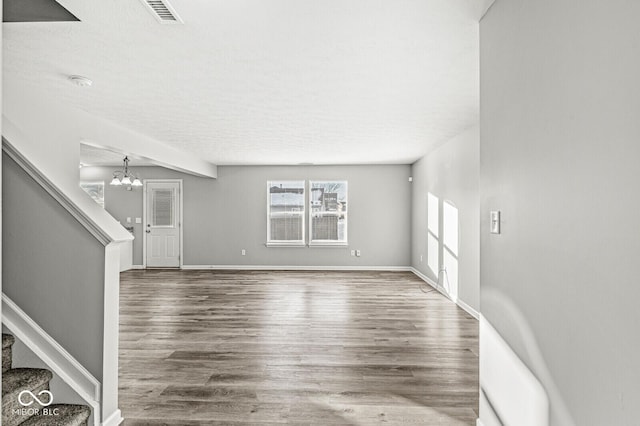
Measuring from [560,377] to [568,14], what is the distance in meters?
1.34

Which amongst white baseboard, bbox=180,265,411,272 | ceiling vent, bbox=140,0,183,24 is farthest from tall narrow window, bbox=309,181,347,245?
ceiling vent, bbox=140,0,183,24

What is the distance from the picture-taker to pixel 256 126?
4871 millimetres

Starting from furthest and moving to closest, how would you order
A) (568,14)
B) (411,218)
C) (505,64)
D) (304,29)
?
(411,218) → (304,29) → (505,64) → (568,14)

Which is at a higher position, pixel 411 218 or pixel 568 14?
pixel 568 14

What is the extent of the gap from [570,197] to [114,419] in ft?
8.77

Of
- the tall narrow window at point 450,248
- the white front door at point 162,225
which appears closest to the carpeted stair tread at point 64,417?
the tall narrow window at point 450,248

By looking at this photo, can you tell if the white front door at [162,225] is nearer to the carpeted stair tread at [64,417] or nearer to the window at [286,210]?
the window at [286,210]

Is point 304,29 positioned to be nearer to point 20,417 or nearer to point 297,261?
point 20,417

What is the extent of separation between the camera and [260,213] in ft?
29.2

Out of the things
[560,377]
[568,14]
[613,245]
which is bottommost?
[560,377]

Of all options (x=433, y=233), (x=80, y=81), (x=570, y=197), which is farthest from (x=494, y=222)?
(x=433, y=233)

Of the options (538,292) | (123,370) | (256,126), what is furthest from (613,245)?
(256,126)

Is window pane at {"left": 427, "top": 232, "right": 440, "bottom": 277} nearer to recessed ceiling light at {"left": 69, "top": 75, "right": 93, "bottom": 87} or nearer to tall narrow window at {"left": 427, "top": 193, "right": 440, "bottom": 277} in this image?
tall narrow window at {"left": 427, "top": 193, "right": 440, "bottom": 277}

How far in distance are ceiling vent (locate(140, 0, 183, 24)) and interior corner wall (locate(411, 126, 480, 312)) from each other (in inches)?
148
